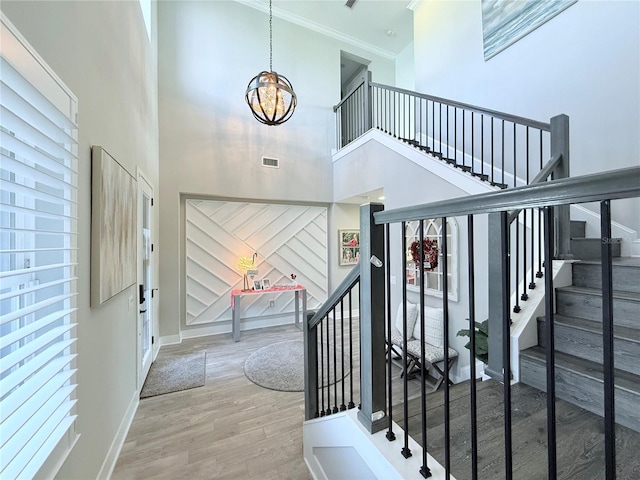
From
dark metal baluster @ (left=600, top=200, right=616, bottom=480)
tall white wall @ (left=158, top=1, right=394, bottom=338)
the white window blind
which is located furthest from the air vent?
dark metal baluster @ (left=600, top=200, right=616, bottom=480)

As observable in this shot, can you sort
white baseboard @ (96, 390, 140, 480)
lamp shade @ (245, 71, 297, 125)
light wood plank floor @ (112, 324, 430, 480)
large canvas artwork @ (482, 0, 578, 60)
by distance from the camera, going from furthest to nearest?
lamp shade @ (245, 71, 297, 125) → large canvas artwork @ (482, 0, 578, 60) → light wood plank floor @ (112, 324, 430, 480) → white baseboard @ (96, 390, 140, 480)

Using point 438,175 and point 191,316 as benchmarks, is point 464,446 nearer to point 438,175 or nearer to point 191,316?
point 438,175

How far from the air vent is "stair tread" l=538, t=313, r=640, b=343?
14.8 ft

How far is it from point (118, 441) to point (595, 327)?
337 cm

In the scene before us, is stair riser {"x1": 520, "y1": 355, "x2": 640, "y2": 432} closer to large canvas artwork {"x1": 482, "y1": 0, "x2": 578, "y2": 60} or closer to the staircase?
the staircase

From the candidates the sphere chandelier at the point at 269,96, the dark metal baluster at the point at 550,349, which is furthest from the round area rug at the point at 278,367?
the sphere chandelier at the point at 269,96

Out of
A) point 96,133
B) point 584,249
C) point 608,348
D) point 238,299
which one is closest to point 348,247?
point 238,299

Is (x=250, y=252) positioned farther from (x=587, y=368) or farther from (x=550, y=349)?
(x=550, y=349)

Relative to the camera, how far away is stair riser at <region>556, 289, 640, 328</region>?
150 cm

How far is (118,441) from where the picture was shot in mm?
2096

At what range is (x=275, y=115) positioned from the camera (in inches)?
147

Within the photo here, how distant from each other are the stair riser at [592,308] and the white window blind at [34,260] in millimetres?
2817

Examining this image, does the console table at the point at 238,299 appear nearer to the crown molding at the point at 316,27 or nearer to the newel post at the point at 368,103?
the newel post at the point at 368,103

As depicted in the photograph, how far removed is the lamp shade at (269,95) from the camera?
11.6 ft
